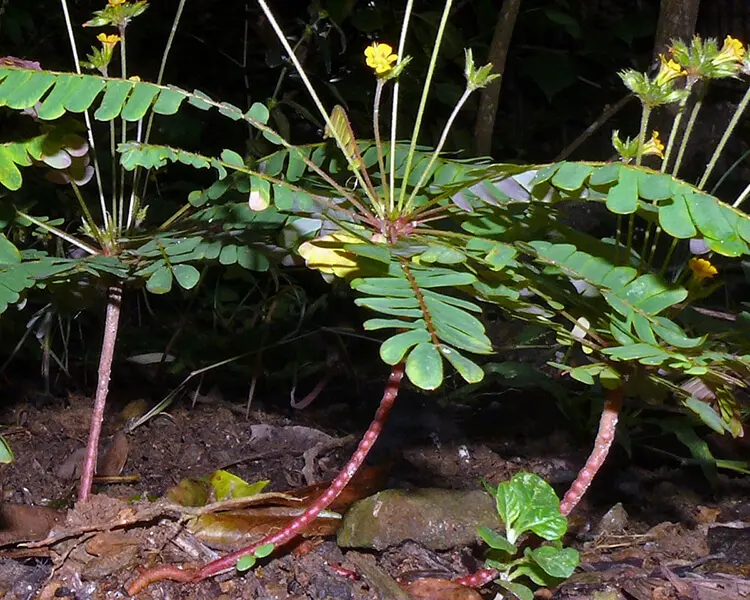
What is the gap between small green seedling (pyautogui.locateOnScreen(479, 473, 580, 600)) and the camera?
857 millimetres

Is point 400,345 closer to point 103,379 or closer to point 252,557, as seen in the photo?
point 252,557

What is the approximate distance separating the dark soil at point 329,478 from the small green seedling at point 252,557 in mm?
63

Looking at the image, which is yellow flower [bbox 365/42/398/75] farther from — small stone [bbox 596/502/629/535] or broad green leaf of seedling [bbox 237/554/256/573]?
small stone [bbox 596/502/629/535]

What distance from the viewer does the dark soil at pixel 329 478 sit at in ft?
3.25

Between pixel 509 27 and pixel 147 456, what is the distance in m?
1.45

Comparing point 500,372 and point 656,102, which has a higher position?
point 656,102

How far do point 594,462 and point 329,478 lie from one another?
707 millimetres

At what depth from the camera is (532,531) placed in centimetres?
92

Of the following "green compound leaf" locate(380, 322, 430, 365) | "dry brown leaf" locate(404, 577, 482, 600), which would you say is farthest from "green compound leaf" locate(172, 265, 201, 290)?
"dry brown leaf" locate(404, 577, 482, 600)

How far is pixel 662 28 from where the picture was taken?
1.90 meters

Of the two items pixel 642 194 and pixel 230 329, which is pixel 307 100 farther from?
pixel 642 194

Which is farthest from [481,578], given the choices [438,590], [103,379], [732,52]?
[732,52]

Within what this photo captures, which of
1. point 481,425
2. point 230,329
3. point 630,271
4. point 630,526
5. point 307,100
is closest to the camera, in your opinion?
point 630,271

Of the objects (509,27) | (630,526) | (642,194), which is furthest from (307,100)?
(642,194)
